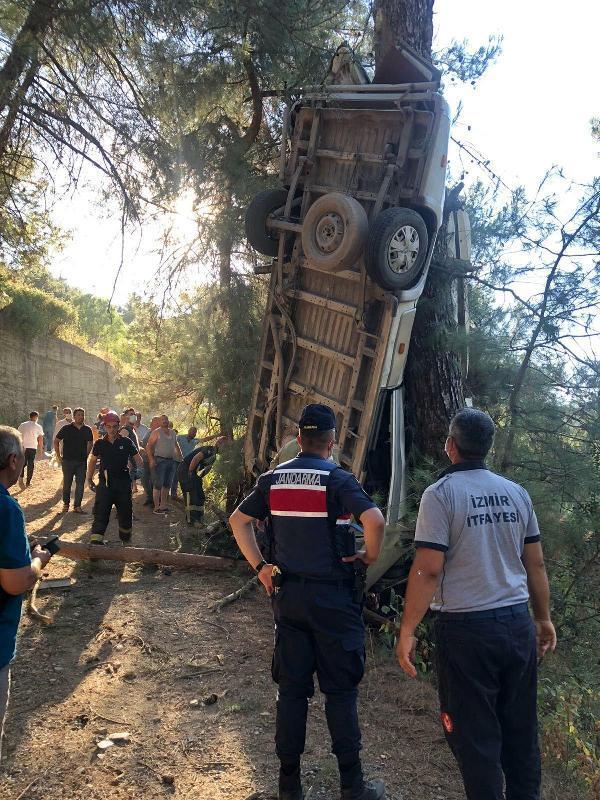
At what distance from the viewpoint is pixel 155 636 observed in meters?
5.13

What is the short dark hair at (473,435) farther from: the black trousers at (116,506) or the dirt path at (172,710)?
the black trousers at (116,506)

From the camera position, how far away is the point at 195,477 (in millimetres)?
A: 9281

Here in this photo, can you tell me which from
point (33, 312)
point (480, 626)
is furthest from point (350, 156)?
point (33, 312)

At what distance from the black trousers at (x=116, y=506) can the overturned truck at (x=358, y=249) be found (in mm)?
2251

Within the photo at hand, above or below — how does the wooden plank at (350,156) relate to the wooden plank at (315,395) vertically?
above

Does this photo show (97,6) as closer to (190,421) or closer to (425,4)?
(425,4)

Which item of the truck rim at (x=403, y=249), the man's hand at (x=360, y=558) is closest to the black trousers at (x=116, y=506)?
the truck rim at (x=403, y=249)

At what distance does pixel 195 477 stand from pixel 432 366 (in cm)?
443

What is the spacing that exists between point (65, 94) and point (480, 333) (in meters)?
4.87

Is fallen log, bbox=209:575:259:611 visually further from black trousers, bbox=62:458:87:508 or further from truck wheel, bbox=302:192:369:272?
black trousers, bbox=62:458:87:508

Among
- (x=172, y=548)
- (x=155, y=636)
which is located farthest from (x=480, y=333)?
(x=172, y=548)

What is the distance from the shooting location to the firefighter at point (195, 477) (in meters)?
9.20

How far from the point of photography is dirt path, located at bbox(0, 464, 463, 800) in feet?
10.6

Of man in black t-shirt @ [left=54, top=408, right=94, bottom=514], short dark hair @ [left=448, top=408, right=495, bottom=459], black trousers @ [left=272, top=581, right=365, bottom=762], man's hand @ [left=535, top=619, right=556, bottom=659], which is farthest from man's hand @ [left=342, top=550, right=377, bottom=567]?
man in black t-shirt @ [left=54, top=408, right=94, bottom=514]
